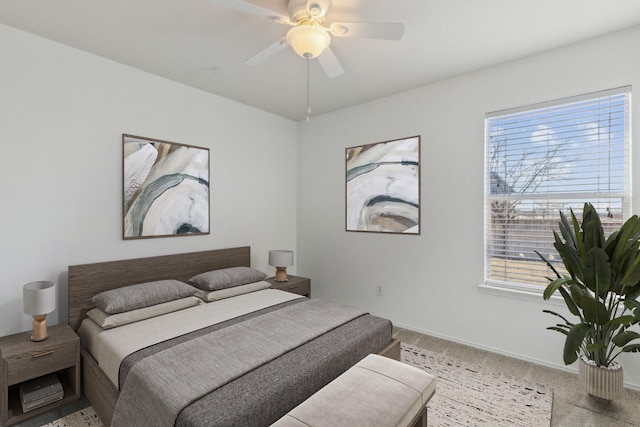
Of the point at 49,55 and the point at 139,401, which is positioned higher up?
the point at 49,55

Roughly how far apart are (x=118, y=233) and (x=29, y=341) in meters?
1.01

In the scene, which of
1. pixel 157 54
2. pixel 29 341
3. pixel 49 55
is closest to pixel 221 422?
pixel 29 341

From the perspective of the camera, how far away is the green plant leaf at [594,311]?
1955 mm

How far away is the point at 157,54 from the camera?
8.69 feet

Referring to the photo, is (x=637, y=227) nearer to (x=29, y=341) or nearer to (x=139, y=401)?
(x=139, y=401)

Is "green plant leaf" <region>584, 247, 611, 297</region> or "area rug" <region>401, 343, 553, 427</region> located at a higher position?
"green plant leaf" <region>584, 247, 611, 297</region>

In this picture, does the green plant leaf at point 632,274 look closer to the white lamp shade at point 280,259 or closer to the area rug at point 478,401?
the area rug at point 478,401

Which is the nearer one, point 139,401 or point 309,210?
point 139,401

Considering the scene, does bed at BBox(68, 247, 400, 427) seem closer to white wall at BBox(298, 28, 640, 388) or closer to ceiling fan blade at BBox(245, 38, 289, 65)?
white wall at BBox(298, 28, 640, 388)

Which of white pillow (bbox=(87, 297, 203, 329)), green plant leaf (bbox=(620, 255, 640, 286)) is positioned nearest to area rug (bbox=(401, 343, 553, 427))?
green plant leaf (bbox=(620, 255, 640, 286))

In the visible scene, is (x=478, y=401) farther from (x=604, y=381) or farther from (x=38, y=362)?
(x=38, y=362)

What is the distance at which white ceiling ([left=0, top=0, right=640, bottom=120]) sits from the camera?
2.04 m

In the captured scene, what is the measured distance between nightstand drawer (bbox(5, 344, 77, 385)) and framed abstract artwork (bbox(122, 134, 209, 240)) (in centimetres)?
104

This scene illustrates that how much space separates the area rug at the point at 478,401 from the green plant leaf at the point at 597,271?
0.88m
